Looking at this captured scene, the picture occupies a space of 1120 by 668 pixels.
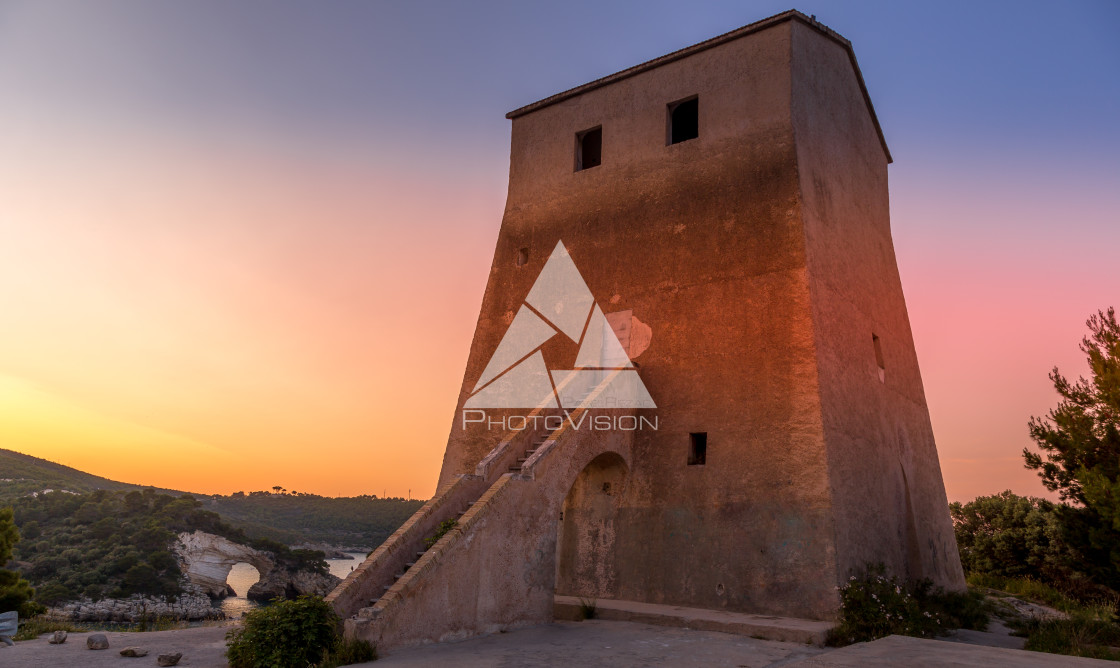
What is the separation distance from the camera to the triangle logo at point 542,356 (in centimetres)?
1294

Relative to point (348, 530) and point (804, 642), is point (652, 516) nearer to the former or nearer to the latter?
point (804, 642)

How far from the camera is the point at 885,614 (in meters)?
9.10

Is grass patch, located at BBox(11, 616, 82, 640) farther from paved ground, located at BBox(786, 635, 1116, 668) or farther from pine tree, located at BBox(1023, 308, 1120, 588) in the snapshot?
pine tree, located at BBox(1023, 308, 1120, 588)

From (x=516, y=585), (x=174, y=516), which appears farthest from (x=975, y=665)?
(x=174, y=516)

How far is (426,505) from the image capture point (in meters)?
9.95

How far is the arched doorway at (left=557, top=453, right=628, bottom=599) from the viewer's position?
11906 millimetres

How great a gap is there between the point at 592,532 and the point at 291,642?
236 inches

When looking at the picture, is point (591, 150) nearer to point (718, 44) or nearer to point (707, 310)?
point (718, 44)

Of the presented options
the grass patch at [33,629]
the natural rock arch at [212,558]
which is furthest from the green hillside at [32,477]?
the grass patch at [33,629]

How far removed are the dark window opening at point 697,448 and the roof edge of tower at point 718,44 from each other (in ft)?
26.3

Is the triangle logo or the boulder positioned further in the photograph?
the triangle logo

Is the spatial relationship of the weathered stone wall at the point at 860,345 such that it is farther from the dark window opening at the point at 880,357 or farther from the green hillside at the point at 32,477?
the green hillside at the point at 32,477

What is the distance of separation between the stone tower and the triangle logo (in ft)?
0.17

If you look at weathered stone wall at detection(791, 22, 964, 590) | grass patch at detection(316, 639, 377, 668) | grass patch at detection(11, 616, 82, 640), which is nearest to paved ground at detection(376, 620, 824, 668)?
grass patch at detection(316, 639, 377, 668)
